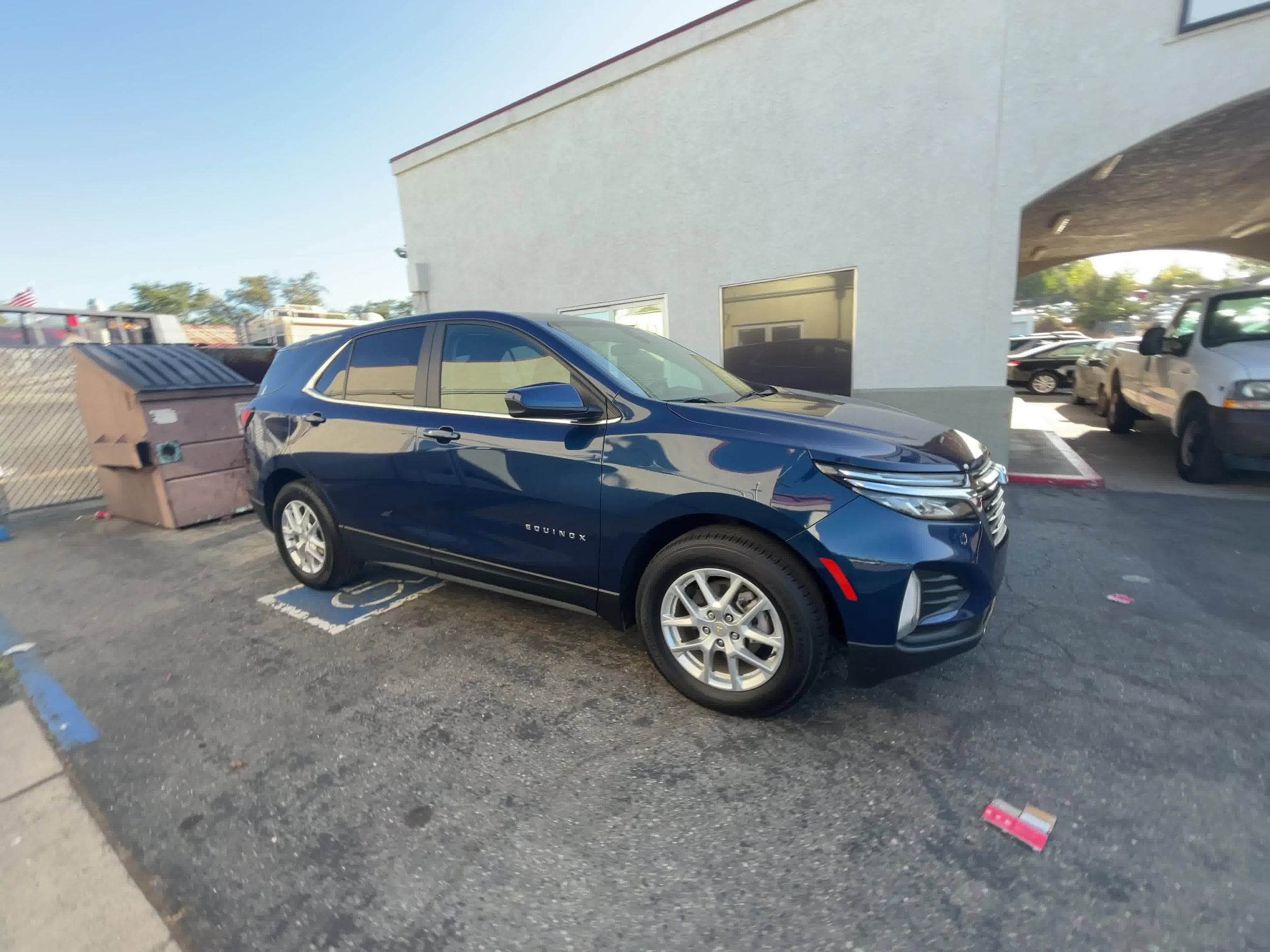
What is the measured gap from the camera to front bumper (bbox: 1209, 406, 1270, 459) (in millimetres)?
5484

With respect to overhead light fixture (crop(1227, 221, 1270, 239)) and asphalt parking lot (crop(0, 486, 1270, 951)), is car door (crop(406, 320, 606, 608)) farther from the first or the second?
overhead light fixture (crop(1227, 221, 1270, 239))

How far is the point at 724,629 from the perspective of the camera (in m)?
2.51

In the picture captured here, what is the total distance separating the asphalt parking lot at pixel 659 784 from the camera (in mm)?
1721

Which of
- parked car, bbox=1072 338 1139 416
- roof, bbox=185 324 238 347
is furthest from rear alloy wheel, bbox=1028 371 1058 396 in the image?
roof, bbox=185 324 238 347

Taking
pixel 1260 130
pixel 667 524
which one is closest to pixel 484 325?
pixel 667 524

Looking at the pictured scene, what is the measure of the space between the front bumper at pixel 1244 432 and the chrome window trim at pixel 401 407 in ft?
20.9

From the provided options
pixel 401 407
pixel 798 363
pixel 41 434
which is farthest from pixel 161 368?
pixel 798 363

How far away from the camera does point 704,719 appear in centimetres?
260

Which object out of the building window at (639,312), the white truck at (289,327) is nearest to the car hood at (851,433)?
the building window at (639,312)

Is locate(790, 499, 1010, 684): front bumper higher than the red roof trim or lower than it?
lower

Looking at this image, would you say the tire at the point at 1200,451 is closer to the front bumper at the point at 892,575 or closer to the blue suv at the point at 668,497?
the blue suv at the point at 668,497

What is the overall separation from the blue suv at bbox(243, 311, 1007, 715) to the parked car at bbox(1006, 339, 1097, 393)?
15580 mm

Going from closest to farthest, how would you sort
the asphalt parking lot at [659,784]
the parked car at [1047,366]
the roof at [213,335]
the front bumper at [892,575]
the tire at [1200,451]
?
1. the asphalt parking lot at [659,784]
2. the front bumper at [892,575]
3. the tire at [1200,451]
4. the parked car at [1047,366]
5. the roof at [213,335]

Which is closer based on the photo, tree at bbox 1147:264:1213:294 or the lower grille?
the lower grille
